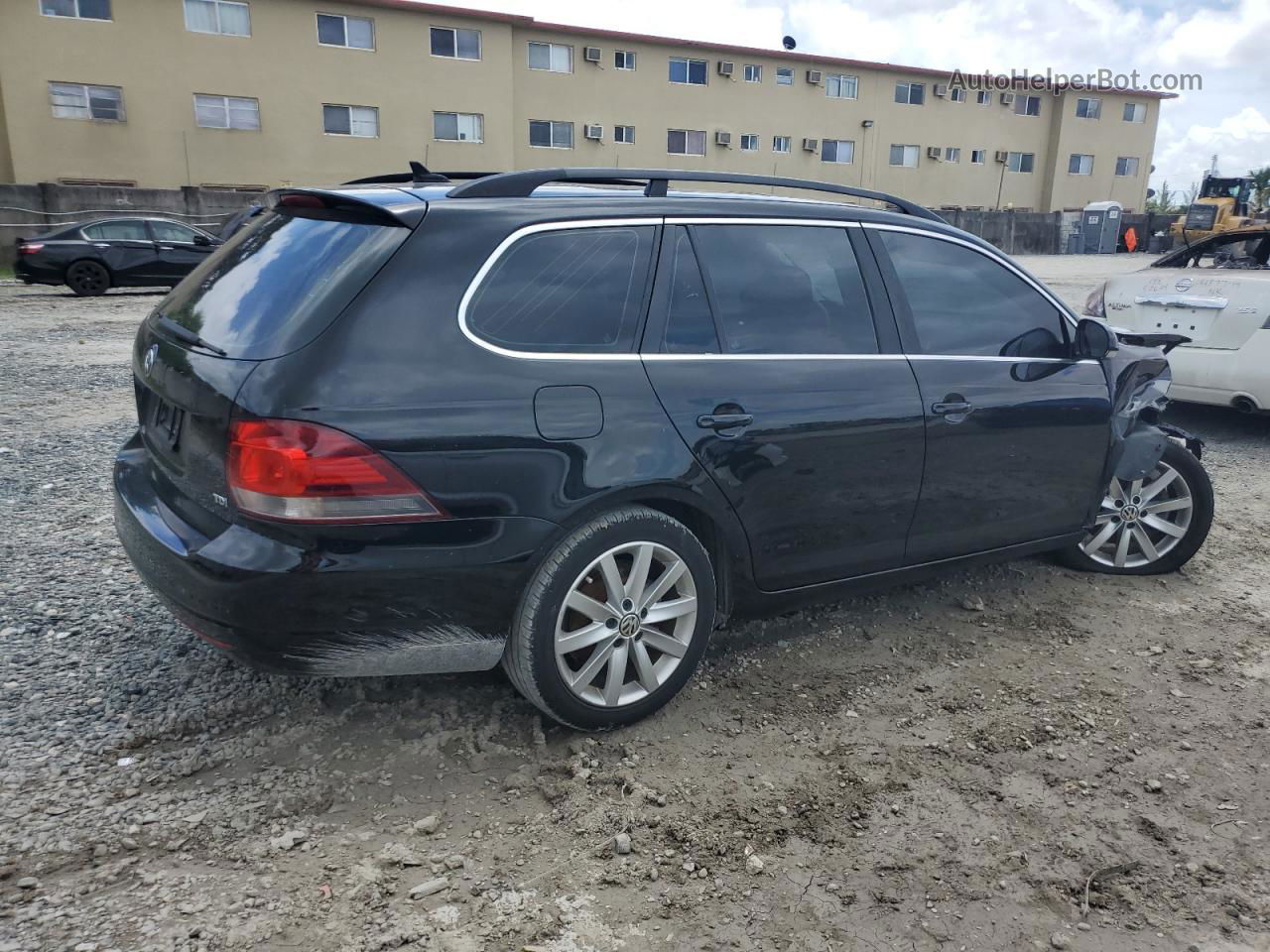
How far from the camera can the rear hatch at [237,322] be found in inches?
105

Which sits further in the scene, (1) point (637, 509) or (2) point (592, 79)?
(2) point (592, 79)

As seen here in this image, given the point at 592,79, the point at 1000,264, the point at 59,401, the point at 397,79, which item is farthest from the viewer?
the point at 592,79

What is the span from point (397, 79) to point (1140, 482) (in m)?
32.4

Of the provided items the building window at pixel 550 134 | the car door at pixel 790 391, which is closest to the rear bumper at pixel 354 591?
the car door at pixel 790 391

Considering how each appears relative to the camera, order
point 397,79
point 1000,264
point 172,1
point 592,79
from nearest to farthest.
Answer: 1. point 1000,264
2. point 172,1
3. point 397,79
4. point 592,79

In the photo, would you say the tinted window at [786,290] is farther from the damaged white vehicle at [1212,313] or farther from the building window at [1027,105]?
the building window at [1027,105]

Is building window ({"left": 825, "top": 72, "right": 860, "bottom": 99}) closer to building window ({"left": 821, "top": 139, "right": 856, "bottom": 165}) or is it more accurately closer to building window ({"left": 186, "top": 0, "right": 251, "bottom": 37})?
building window ({"left": 821, "top": 139, "right": 856, "bottom": 165})

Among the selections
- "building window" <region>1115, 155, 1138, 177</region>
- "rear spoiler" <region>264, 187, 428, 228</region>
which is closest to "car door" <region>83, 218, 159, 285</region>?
"rear spoiler" <region>264, 187, 428, 228</region>

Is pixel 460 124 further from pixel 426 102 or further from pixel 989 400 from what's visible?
pixel 989 400

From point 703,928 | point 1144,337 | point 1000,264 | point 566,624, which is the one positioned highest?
point 1000,264

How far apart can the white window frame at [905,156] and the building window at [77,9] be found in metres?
31.1

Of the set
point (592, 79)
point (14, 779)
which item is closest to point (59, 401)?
point (14, 779)

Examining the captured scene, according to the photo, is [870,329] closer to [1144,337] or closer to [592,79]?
[1144,337]

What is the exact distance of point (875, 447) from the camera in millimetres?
3484
